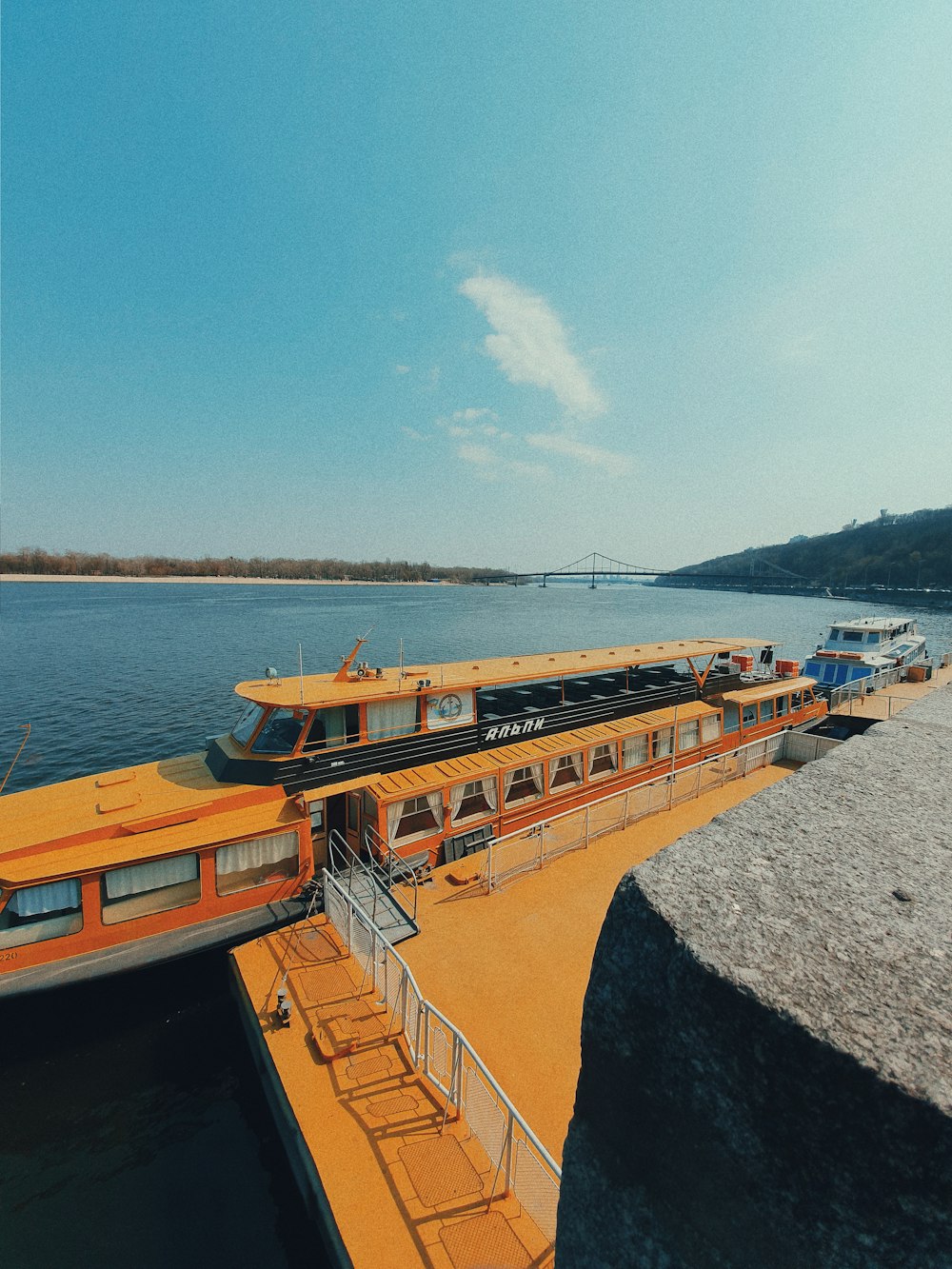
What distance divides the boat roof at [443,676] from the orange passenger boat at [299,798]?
0.07 m

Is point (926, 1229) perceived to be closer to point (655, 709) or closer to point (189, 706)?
point (655, 709)

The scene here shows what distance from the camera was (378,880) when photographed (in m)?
10.7

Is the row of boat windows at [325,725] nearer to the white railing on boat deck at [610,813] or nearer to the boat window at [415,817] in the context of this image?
the boat window at [415,817]

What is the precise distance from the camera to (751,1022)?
135cm

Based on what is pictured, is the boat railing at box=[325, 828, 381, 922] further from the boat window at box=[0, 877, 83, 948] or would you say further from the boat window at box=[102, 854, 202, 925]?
the boat window at box=[0, 877, 83, 948]

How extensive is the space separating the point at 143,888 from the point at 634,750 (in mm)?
11835

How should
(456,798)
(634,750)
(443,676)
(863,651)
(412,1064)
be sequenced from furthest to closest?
1. (863,651)
2. (634,750)
3. (443,676)
4. (456,798)
5. (412,1064)

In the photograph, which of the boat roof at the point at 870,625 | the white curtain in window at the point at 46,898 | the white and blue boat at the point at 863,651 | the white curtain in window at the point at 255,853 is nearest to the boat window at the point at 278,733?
the white curtain in window at the point at 255,853

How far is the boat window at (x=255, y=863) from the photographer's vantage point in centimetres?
1015

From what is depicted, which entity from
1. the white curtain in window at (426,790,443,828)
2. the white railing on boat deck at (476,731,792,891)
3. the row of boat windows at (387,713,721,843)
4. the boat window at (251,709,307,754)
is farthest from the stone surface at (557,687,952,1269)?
the boat window at (251,709,307,754)

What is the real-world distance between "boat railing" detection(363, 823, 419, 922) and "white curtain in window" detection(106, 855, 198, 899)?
323 cm

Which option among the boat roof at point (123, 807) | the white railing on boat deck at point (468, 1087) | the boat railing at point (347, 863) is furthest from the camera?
the boat railing at point (347, 863)

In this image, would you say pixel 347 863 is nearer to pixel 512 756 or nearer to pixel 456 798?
pixel 456 798

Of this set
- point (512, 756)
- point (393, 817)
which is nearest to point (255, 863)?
point (393, 817)
